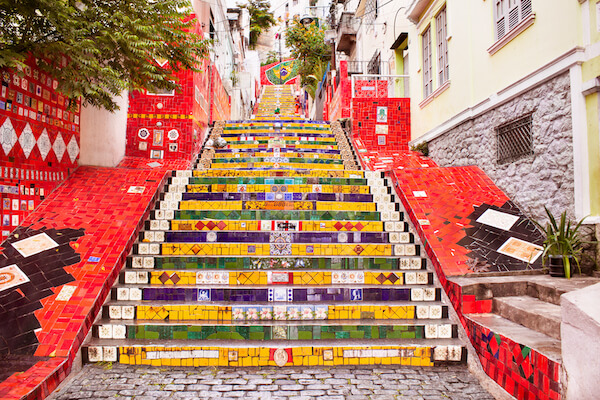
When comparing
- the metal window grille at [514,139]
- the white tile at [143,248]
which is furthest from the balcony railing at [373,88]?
the white tile at [143,248]

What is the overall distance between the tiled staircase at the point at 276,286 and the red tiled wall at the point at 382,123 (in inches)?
155

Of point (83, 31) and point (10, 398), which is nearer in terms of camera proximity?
point (10, 398)

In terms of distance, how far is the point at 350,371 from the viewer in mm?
3596

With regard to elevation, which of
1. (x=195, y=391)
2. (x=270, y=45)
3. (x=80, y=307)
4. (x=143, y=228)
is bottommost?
(x=195, y=391)

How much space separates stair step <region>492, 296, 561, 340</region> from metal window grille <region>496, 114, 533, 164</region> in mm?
2596

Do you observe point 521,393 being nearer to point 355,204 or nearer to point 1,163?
point 355,204

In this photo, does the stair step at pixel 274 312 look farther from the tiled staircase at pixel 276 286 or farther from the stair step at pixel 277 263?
A: the stair step at pixel 277 263

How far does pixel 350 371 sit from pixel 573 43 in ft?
14.8

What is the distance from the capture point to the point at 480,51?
6895 millimetres

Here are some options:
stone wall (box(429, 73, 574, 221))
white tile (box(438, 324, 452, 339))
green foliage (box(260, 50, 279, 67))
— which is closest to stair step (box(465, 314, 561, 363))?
white tile (box(438, 324, 452, 339))

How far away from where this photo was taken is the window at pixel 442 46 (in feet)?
27.6

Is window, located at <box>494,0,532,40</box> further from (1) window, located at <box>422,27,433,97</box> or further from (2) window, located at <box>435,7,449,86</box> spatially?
(1) window, located at <box>422,27,433,97</box>

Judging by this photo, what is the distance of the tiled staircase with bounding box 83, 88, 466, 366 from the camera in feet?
12.1

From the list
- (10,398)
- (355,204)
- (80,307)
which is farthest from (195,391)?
(355,204)
